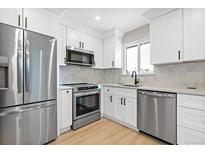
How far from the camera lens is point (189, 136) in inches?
70.2

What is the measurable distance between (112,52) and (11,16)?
247cm

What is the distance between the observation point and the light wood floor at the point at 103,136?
7.09 feet

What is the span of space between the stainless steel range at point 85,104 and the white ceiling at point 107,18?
5.11ft

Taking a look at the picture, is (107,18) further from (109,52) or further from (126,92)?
(126,92)

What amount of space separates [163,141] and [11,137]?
231 centimetres

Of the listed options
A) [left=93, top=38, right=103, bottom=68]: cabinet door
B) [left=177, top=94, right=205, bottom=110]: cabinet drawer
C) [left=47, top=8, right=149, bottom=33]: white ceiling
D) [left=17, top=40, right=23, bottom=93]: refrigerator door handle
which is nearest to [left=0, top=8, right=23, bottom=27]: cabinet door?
[left=17, top=40, right=23, bottom=93]: refrigerator door handle

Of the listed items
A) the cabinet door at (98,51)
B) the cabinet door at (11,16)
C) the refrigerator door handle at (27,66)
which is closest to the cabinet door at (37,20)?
the cabinet door at (11,16)

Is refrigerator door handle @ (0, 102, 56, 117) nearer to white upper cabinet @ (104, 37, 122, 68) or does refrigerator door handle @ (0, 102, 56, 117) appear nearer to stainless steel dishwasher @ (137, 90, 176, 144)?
stainless steel dishwasher @ (137, 90, 176, 144)

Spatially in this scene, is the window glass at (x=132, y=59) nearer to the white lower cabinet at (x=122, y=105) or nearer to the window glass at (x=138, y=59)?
the window glass at (x=138, y=59)

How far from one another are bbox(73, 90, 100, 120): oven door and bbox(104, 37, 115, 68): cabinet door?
96cm

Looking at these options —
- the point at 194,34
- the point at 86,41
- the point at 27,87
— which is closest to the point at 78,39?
the point at 86,41
